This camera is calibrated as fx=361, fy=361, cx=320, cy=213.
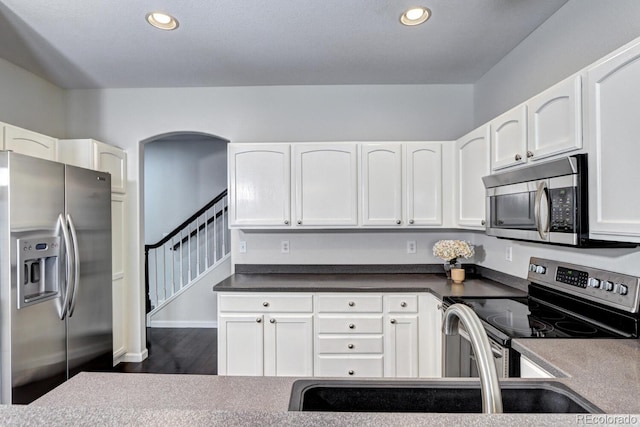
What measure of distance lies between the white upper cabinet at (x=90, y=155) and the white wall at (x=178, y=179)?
6.98ft

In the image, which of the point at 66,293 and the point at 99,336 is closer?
the point at 66,293

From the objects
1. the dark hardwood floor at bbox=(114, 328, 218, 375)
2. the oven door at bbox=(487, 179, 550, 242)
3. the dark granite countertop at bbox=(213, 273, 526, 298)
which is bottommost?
the dark hardwood floor at bbox=(114, 328, 218, 375)

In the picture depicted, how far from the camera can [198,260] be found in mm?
4797

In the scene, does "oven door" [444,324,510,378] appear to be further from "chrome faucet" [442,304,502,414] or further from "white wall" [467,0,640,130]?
"white wall" [467,0,640,130]

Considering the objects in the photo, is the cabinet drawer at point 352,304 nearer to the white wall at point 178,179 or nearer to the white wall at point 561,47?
the white wall at point 561,47

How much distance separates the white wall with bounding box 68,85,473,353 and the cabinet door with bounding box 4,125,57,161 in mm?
623

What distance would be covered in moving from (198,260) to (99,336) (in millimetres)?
2095

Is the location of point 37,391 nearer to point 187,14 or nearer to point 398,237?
point 187,14

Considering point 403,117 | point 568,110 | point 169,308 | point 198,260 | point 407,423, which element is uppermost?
point 403,117

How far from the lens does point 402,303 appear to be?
2.68m

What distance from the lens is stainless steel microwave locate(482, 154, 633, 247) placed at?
1.52 metres

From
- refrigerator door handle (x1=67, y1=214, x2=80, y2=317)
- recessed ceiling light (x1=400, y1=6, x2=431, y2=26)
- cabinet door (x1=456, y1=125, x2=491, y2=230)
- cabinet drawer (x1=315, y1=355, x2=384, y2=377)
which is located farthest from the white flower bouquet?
refrigerator door handle (x1=67, y1=214, x2=80, y2=317)

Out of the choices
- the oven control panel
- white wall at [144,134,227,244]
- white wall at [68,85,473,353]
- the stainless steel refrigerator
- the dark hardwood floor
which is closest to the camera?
the oven control panel

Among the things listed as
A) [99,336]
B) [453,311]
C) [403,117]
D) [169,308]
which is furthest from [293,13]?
[169,308]
